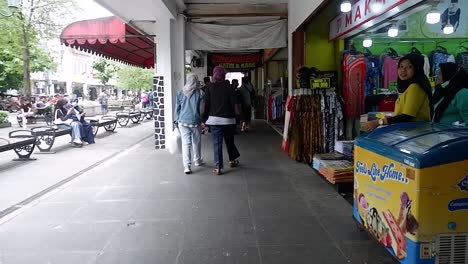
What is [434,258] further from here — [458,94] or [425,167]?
[458,94]

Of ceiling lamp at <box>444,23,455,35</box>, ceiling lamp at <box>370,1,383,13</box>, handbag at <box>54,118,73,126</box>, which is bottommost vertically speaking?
handbag at <box>54,118,73,126</box>

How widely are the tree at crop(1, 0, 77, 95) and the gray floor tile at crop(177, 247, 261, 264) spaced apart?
66.1 ft

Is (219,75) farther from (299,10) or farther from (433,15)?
(433,15)

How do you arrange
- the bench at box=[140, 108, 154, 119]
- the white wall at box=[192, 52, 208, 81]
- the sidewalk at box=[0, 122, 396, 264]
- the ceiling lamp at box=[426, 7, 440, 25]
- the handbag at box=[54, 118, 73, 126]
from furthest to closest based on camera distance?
the bench at box=[140, 108, 154, 119]
the white wall at box=[192, 52, 208, 81]
the handbag at box=[54, 118, 73, 126]
the ceiling lamp at box=[426, 7, 440, 25]
the sidewalk at box=[0, 122, 396, 264]

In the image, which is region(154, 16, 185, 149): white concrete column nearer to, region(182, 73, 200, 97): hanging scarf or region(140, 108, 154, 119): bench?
region(182, 73, 200, 97): hanging scarf

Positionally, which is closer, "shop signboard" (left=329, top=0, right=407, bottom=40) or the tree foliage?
"shop signboard" (left=329, top=0, right=407, bottom=40)

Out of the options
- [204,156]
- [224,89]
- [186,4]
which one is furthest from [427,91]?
[186,4]

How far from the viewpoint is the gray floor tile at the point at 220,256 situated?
3133 mm

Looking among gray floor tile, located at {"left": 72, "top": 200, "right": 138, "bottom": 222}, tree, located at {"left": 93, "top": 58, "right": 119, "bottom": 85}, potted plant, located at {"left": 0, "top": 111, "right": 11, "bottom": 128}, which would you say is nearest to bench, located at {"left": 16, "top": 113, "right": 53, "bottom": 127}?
potted plant, located at {"left": 0, "top": 111, "right": 11, "bottom": 128}

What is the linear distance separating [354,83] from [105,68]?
112ft

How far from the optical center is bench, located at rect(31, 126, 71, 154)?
29.7ft

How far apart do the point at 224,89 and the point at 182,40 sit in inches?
134

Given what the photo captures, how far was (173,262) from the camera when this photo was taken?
3.14m

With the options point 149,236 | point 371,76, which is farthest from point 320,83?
point 149,236
